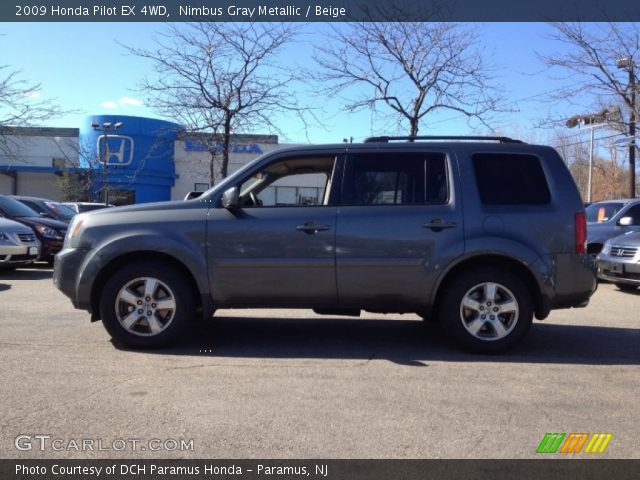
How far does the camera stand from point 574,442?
11.1 ft

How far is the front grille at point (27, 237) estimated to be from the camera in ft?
35.6

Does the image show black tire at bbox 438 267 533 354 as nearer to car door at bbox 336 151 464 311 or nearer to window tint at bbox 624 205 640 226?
car door at bbox 336 151 464 311

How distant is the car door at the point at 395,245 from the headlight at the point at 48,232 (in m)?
9.34

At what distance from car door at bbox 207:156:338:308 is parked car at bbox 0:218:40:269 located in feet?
24.0

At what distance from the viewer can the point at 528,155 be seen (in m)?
5.33

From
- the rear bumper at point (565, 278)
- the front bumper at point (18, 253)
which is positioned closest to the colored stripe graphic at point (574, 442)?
the rear bumper at point (565, 278)

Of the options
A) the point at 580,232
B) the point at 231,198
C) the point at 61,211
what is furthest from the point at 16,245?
the point at 580,232

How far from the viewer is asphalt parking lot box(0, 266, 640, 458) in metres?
3.35

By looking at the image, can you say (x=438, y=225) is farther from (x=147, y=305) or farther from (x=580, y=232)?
(x=147, y=305)

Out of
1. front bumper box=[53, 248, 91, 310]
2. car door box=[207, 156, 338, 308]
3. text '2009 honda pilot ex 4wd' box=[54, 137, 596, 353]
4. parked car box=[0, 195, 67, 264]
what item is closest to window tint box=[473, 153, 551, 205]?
text '2009 honda pilot ex 4wd' box=[54, 137, 596, 353]

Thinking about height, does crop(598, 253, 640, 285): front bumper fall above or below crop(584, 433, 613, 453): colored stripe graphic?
above
